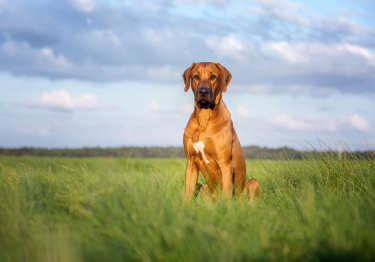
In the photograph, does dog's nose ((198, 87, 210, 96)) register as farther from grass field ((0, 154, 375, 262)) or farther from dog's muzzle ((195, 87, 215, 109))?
grass field ((0, 154, 375, 262))

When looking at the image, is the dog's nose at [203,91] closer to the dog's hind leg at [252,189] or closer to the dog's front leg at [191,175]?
the dog's front leg at [191,175]

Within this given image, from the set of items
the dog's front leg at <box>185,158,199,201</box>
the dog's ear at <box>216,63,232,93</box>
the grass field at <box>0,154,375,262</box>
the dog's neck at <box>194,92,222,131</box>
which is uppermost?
the dog's ear at <box>216,63,232,93</box>

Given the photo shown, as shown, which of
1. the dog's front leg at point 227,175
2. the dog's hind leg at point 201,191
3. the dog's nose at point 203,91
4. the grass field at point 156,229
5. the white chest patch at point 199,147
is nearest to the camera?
the grass field at point 156,229

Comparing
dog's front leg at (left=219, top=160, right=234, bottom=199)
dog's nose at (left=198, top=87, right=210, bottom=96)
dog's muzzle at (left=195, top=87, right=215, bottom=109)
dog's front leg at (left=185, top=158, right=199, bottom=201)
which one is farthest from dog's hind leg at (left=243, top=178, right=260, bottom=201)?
dog's nose at (left=198, top=87, right=210, bottom=96)

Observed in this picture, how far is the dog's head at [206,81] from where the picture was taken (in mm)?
5086

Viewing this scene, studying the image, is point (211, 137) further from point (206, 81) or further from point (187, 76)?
point (187, 76)

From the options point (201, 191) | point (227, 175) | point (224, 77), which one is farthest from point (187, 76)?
point (201, 191)

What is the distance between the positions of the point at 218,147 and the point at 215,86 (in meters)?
1.11

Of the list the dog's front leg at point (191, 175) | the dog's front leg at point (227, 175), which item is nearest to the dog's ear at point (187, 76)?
the dog's front leg at point (191, 175)

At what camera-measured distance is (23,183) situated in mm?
4609

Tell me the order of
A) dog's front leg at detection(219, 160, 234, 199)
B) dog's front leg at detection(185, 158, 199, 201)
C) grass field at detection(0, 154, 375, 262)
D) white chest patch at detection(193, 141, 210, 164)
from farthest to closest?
dog's front leg at detection(185, 158, 199, 201)
white chest patch at detection(193, 141, 210, 164)
dog's front leg at detection(219, 160, 234, 199)
grass field at detection(0, 154, 375, 262)

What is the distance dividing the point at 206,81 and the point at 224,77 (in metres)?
0.43

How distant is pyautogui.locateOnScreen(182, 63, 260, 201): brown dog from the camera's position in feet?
17.1

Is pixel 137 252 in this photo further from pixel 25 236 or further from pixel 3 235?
pixel 3 235
